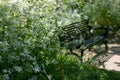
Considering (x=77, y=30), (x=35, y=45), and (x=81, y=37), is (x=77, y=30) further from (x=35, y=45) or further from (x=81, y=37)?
(x=35, y=45)

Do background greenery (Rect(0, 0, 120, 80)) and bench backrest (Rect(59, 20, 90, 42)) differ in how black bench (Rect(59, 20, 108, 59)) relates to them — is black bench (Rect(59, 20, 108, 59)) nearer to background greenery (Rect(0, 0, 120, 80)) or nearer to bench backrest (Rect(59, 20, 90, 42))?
bench backrest (Rect(59, 20, 90, 42))

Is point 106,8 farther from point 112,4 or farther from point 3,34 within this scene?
point 3,34

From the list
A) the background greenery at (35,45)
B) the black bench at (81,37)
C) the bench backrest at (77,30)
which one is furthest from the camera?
the bench backrest at (77,30)

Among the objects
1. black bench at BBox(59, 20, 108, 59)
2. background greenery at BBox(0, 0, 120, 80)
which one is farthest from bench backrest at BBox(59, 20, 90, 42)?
background greenery at BBox(0, 0, 120, 80)

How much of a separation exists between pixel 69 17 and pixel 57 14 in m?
0.33

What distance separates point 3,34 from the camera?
4.45 meters

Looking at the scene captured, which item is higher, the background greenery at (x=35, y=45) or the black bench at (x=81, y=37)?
the background greenery at (x=35, y=45)

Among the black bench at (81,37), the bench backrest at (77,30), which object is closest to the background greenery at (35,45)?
the black bench at (81,37)

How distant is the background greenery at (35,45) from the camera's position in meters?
4.37

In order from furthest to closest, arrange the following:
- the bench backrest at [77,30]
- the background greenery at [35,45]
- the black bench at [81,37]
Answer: the bench backrest at [77,30], the black bench at [81,37], the background greenery at [35,45]

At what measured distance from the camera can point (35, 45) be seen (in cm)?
480

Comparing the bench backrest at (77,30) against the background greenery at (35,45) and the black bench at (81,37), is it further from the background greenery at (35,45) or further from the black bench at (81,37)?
the background greenery at (35,45)

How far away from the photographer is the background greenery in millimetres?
4371

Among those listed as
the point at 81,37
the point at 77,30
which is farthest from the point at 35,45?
the point at 77,30
